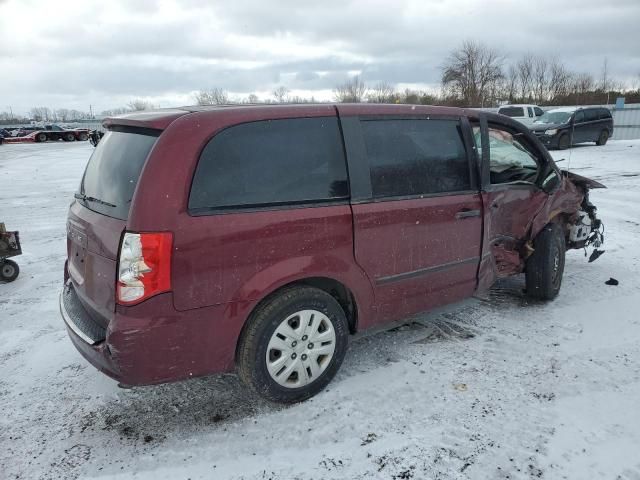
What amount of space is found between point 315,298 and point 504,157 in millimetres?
2746

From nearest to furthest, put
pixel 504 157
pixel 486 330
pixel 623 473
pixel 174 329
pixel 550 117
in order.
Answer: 1. pixel 623 473
2. pixel 174 329
3. pixel 486 330
4. pixel 504 157
5. pixel 550 117

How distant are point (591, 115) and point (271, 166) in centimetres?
2207

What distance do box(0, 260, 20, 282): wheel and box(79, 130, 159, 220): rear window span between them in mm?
2816

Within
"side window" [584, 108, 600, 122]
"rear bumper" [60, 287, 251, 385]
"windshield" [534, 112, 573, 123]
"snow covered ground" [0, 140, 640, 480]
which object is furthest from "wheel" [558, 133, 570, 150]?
"rear bumper" [60, 287, 251, 385]

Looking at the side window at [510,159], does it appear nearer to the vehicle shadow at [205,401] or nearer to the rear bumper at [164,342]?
the vehicle shadow at [205,401]

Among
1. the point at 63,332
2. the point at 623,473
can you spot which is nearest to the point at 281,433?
the point at 623,473

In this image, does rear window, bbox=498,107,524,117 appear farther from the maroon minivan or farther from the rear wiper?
the rear wiper

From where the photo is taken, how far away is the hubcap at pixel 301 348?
2.91m

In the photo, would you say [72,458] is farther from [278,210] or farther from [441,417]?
[441,417]

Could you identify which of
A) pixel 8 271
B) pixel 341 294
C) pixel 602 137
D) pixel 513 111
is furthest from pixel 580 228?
pixel 513 111

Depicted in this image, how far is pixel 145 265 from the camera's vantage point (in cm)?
248

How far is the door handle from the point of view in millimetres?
3611

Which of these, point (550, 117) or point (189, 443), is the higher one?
point (550, 117)

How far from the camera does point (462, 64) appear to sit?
5075cm
